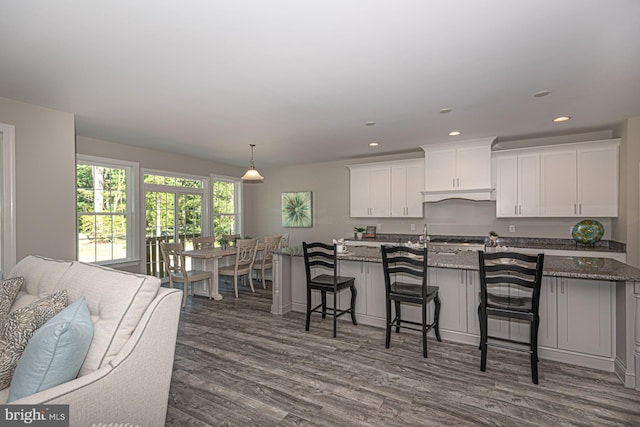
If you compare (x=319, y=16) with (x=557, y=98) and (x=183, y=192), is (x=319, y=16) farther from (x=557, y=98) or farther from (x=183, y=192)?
(x=183, y=192)

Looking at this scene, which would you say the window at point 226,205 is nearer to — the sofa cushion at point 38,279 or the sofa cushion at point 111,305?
the sofa cushion at point 38,279

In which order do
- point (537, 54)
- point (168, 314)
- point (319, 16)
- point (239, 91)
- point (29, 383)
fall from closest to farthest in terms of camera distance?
point (29, 383), point (168, 314), point (319, 16), point (537, 54), point (239, 91)

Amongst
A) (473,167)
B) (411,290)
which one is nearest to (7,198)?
(411,290)

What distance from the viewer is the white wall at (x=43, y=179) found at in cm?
328

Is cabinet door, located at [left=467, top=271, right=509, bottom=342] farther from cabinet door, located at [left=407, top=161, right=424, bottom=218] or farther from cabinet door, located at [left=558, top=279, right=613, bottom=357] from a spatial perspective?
cabinet door, located at [left=407, top=161, right=424, bottom=218]

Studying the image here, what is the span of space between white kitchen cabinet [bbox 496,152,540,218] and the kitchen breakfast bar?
5.78 ft

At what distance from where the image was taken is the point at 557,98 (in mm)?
3205

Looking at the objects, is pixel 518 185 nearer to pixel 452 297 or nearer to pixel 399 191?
pixel 399 191

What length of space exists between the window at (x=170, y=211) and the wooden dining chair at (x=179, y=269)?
897 mm

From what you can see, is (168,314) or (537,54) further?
(537,54)

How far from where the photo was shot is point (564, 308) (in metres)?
2.83

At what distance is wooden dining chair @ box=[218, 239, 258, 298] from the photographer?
17.5 ft

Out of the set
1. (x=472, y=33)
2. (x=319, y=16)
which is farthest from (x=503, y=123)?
(x=319, y=16)

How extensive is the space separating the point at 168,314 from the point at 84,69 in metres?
2.22
